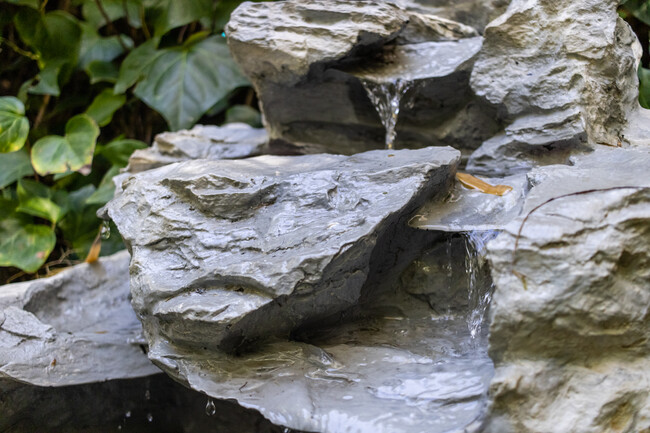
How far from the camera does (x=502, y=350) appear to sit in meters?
1.38

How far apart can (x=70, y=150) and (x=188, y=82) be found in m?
0.75

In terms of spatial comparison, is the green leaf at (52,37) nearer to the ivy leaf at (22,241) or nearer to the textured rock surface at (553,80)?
the ivy leaf at (22,241)

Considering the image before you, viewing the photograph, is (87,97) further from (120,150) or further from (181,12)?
(181,12)

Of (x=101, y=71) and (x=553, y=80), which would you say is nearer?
(x=553, y=80)

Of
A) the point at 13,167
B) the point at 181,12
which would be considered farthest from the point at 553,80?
the point at 13,167

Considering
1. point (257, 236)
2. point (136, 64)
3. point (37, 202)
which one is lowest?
point (37, 202)

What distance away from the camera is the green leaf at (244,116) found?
3.92 m

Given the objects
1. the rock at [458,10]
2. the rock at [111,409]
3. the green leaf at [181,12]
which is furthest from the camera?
the green leaf at [181,12]

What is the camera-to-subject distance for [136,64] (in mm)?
3689

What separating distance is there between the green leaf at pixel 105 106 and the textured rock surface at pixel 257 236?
6.15ft

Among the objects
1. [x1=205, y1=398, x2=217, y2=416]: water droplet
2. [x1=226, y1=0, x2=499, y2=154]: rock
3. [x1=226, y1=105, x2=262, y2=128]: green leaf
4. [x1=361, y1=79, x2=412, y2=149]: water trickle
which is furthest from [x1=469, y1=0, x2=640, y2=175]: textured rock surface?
[x1=226, y1=105, x2=262, y2=128]: green leaf

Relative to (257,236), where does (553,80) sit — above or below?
above

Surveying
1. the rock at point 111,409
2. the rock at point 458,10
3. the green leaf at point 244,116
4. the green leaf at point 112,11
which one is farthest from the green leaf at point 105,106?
the rock at point 111,409

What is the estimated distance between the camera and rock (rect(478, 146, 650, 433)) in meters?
1.34
